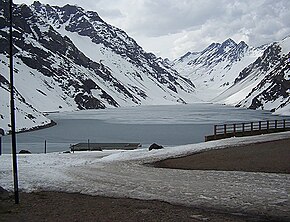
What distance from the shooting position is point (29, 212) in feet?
41.8

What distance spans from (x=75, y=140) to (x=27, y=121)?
27876mm

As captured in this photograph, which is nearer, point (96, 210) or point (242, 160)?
point (96, 210)

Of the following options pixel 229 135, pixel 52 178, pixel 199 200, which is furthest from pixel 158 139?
pixel 199 200

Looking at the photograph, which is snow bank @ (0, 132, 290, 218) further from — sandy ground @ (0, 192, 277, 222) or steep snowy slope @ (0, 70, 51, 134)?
steep snowy slope @ (0, 70, 51, 134)

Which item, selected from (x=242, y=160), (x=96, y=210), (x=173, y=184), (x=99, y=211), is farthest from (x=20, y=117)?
(x=99, y=211)

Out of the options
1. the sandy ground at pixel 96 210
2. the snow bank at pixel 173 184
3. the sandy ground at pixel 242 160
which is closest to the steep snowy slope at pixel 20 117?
the sandy ground at pixel 242 160

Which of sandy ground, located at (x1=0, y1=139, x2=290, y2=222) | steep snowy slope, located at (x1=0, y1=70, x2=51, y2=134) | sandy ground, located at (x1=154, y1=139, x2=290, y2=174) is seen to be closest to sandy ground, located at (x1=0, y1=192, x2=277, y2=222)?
sandy ground, located at (x1=0, y1=139, x2=290, y2=222)

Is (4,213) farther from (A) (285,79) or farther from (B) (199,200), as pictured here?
(A) (285,79)

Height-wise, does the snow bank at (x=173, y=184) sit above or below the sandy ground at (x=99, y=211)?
below

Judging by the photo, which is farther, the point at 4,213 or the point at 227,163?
the point at 227,163

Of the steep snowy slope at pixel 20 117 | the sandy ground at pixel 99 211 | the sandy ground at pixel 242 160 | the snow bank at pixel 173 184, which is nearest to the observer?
the sandy ground at pixel 99 211

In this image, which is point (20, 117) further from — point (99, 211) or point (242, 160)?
point (99, 211)

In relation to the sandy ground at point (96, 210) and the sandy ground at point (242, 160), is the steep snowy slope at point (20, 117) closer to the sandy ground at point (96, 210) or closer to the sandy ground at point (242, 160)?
the sandy ground at point (242, 160)

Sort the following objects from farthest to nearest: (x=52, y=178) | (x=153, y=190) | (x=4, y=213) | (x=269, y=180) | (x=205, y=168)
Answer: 1. (x=205, y=168)
2. (x=52, y=178)
3. (x=269, y=180)
4. (x=153, y=190)
5. (x=4, y=213)
